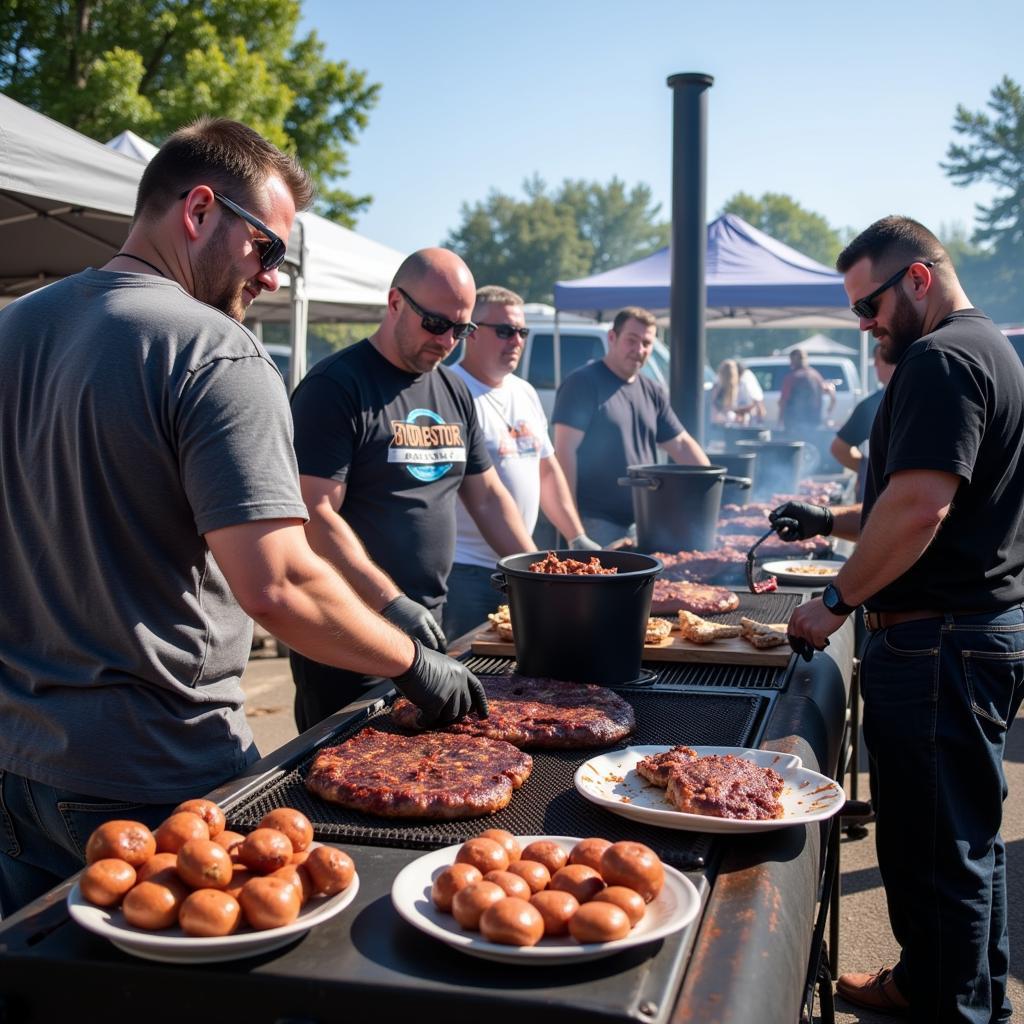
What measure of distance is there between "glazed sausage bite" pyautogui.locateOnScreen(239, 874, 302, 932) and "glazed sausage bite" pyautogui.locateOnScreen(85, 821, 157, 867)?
0.65 ft

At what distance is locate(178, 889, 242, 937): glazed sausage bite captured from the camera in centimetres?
132

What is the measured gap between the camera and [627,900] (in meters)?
1.38

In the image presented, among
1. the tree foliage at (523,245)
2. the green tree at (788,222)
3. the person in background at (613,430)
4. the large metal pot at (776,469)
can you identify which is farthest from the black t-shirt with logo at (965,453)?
the green tree at (788,222)

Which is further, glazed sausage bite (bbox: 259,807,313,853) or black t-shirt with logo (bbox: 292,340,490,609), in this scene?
black t-shirt with logo (bbox: 292,340,490,609)

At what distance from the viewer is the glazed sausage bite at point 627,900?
1371 millimetres

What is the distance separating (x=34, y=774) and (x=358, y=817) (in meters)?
0.63

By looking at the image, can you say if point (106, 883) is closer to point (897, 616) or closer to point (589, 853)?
point (589, 853)

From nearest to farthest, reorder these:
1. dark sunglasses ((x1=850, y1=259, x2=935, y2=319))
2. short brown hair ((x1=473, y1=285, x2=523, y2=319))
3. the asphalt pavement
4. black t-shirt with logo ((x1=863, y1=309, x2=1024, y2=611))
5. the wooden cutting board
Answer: black t-shirt with logo ((x1=863, y1=309, x2=1024, y2=611)) < the wooden cutting board < dark sunglasses ((x1=850, y1=259, x2=935, y2=319)) < the asphalt pavement < short brown hair ((x1=473, y1=285, x2=523, y2=319))

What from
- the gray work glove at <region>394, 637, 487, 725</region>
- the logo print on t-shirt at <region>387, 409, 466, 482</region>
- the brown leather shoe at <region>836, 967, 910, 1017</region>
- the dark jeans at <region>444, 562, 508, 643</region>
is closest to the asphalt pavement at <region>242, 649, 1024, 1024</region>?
the brown leather shoe at <region>836, 967, 910, 1017</region>

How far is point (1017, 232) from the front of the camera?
61.4 metres

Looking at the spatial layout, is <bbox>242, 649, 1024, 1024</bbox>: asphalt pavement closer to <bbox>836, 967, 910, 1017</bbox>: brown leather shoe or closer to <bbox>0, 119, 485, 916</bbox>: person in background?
<bbox>836, 967, 910, 1017</bbox>: brown leather shoe

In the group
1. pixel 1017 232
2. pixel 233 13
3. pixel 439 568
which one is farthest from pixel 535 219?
pixel 439 568

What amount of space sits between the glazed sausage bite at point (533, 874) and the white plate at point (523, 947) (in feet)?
0.35

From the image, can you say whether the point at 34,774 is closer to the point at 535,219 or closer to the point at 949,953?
the point at 949,953
